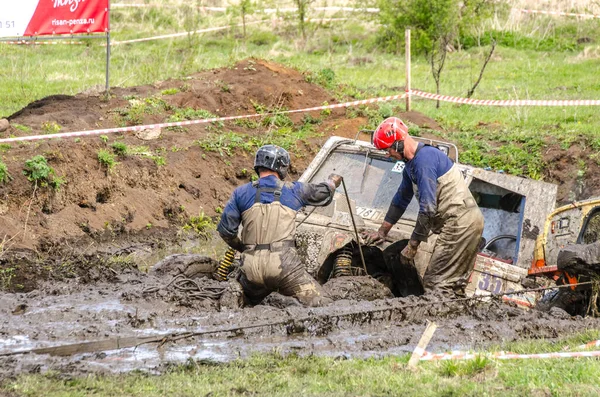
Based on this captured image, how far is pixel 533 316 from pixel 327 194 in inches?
86.8

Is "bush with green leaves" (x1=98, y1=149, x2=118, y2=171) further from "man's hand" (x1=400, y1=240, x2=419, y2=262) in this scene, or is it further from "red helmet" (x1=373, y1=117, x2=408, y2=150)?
"man's hand" (x1=400, y1=240, x2=419, y2=262)

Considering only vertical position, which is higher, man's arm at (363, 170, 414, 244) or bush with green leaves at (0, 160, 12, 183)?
man's arm at (363, 170, 414, 244)

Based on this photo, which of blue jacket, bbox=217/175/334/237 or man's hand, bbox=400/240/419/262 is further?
man's hand, bbox=400/240/419/262

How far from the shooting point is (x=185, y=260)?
930cm

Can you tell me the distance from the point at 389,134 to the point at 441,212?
95 centimetres

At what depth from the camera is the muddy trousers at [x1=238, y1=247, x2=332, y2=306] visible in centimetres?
822

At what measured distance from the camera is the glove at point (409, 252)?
905 centimetres

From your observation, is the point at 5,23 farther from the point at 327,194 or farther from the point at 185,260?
the point at 327,194

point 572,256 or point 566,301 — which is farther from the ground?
point 572,256

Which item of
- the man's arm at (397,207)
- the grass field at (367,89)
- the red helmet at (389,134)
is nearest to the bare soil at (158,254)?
the grass field at (367,89)

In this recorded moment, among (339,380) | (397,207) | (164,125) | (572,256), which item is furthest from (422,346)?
(164,125)

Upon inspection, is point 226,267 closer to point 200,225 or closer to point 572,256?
point 572,256

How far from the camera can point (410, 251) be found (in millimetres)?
9062

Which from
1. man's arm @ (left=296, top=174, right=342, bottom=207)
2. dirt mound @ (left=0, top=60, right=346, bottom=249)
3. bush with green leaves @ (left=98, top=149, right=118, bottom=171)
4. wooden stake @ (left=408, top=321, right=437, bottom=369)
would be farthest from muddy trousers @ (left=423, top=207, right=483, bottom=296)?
bush with green leaves @ (left=98, top=149, right=118, bottom=171)
